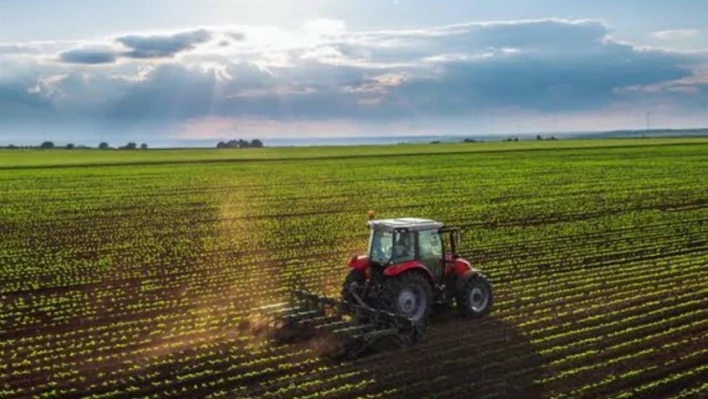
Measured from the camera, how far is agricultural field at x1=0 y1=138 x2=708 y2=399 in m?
12.6

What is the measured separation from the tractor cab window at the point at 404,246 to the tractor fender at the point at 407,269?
5.5 inches

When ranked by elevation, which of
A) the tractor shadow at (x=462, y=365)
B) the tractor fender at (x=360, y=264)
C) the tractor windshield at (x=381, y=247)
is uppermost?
the tractor windshield at (x=381, y=247)

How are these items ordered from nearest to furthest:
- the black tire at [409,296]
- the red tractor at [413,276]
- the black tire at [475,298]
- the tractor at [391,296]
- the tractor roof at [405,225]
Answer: the tractor at [391,296]
the black tire at [409,296]
the red tractor at [413,276]
the tractor roof at [405,225]
the black tire at [475,298]

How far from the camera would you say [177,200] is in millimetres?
44719

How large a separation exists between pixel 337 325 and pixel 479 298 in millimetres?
3124

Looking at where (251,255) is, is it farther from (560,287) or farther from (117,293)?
(560,287)

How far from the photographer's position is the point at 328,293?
18.9 metres

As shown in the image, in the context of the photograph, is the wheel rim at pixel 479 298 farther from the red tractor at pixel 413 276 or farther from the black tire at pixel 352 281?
the black tire at pixel 352 281

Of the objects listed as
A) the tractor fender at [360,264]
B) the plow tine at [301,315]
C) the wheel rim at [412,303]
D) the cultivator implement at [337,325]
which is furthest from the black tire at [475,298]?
the plow tine at [301,315]

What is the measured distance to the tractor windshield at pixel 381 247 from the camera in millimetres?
15016

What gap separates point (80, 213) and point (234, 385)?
93.9 feet

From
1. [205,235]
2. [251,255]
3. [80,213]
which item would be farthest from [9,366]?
[80,213]

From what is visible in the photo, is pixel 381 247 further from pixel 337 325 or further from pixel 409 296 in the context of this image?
pixel 337 325

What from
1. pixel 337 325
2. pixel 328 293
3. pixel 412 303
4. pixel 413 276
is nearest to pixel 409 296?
pixel 412 303
